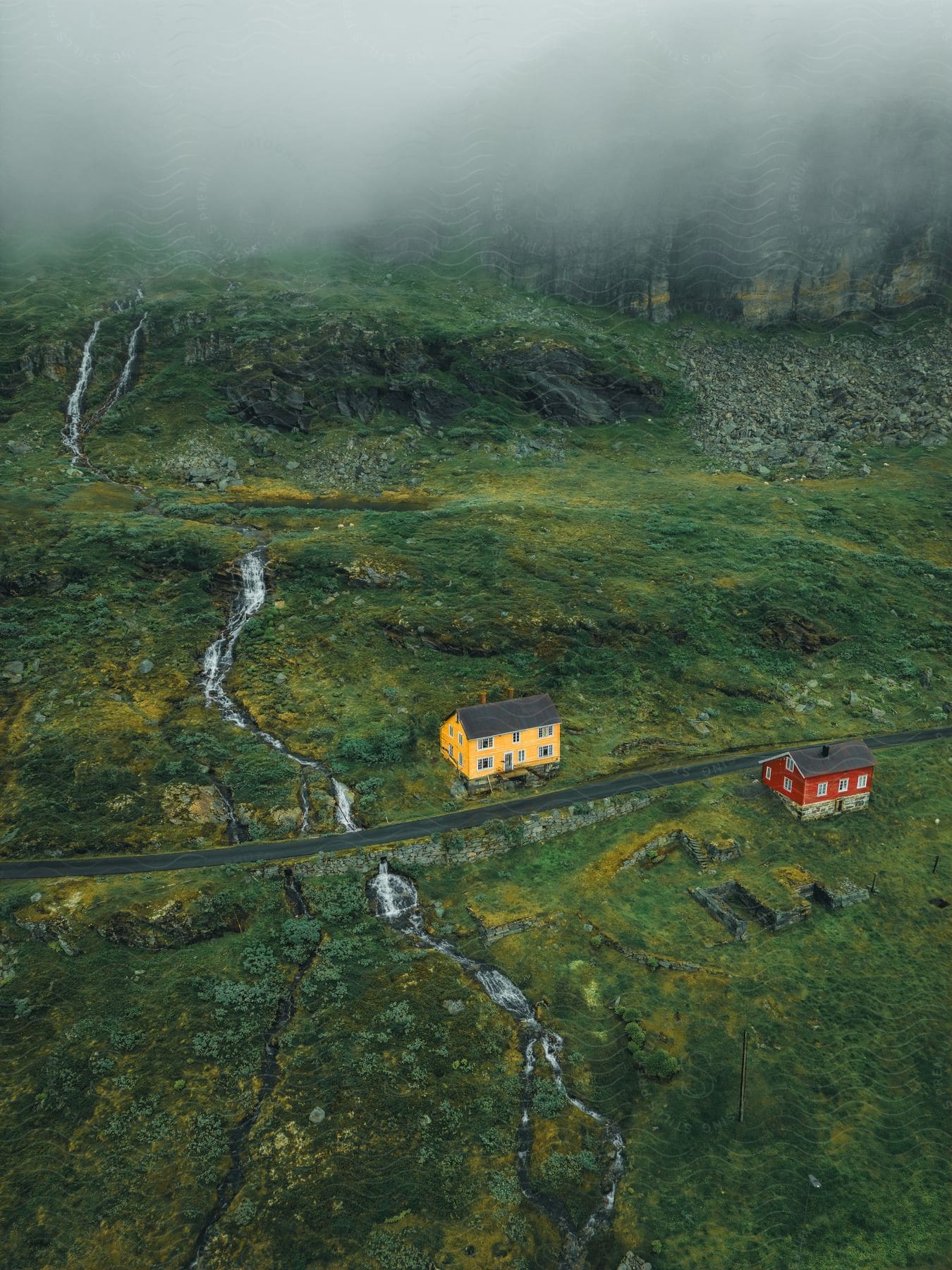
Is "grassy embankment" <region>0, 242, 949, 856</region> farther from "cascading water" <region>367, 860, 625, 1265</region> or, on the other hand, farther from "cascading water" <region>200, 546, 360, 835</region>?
"cascading water" <region>367, 860, 625, 1265</region>

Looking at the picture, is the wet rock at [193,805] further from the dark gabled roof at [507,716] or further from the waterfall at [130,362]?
the waterfall at [130,362]

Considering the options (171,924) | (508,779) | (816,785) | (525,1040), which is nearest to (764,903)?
(816,785)

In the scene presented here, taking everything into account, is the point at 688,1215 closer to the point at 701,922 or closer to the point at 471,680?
the point at 701,922

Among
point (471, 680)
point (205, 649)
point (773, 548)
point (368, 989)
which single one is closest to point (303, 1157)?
point (368, 989)

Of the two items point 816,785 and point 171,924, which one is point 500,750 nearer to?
point 816,785

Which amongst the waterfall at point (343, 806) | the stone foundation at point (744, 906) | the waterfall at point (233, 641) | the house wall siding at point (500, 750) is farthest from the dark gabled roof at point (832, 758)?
the waterfall at point (233, 641)

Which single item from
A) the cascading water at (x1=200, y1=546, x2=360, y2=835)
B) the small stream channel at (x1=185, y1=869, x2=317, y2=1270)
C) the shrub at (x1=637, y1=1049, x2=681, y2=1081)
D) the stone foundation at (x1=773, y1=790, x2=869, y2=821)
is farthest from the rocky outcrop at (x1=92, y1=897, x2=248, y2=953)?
the stone foundation at (x1=773, y1=790, x2=869, y2=821)
